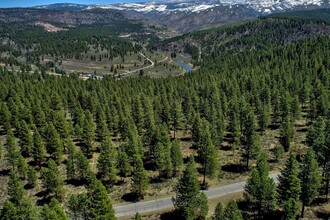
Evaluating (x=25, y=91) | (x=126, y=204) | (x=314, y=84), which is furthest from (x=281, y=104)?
(x=25, y=91)

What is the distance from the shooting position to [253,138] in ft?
266

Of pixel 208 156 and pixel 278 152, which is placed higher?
pixel 208 156

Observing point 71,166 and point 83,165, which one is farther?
point 71,166

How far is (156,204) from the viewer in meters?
68.3

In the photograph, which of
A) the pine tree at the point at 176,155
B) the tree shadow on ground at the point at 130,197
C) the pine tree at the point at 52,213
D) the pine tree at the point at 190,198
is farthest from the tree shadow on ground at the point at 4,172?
the pine tree at the point at 190,198

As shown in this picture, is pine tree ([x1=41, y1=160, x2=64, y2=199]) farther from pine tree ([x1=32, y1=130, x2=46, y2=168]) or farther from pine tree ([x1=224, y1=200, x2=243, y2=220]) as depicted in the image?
pine tree ([x1=224, y1=200, x2=243, y2=220])

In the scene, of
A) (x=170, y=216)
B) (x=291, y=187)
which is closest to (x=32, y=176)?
(x=170, y=216)

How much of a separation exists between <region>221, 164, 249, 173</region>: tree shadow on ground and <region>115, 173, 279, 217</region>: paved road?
820 cm

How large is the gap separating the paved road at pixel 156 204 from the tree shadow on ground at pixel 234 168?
8203 millimetres

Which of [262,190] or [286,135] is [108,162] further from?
[286,135]

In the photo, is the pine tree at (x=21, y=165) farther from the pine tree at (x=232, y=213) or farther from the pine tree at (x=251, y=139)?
the pine tree at (x=251, y=139)

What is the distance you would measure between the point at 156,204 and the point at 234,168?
2541 cm

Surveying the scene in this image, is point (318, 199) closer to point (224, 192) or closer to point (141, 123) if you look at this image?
point (224, 192)

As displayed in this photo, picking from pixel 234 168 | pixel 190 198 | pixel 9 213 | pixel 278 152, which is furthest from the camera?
pixel 234 168
